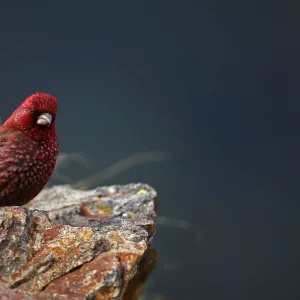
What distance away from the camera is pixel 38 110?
6.93 ft

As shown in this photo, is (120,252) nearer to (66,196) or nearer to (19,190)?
(19,190)

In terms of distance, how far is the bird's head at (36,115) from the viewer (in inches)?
83.2

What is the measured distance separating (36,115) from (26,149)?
159mm

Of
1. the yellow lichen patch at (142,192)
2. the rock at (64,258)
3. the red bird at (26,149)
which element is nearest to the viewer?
the rock at (64,258)

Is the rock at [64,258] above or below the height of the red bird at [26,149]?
below

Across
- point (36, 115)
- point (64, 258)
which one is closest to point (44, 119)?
point (36, 115)

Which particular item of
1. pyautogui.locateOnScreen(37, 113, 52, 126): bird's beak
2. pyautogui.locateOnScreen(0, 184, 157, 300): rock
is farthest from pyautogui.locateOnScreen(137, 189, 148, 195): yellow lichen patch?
pyautogui.locateOnScreen(37, 113, 52, 126): bird's beak

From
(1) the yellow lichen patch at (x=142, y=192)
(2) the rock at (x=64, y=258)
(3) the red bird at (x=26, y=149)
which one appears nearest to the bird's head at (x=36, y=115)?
(3) the red bird at (x=26, y=149)

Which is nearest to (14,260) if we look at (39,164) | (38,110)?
(39,164)

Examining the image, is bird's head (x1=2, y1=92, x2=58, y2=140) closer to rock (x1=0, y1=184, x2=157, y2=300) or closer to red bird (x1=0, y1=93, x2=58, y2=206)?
red bird (x1=0, y1=93, x2=58, y2=206)

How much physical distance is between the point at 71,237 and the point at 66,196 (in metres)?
1.28

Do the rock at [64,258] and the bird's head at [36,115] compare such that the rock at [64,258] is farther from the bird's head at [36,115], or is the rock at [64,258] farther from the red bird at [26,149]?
the bird's head at [36,115]

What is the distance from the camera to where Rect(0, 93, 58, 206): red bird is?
206 centimetres

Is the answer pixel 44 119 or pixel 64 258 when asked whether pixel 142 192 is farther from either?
pixel 64 258
